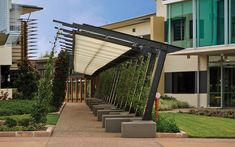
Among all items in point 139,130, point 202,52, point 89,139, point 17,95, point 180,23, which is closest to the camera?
point 89,139

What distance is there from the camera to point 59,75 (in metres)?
33.7

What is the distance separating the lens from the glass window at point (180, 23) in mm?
37812

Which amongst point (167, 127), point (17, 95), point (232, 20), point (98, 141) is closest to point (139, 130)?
point (167, 127)

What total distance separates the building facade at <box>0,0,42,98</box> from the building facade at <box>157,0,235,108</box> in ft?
39.2

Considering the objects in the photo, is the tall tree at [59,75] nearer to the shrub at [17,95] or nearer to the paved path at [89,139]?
the shrub at [17,95]

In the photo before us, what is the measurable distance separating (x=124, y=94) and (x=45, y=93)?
5354 millimetres

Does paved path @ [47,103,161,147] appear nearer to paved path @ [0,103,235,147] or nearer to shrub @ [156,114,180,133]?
paved path @ [0,103,235,147]

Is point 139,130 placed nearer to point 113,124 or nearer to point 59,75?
point 113,124

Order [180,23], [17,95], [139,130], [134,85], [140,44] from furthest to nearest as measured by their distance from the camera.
→ [17,95] → [180,23] → [134,85] → [140,44] → [139,130]

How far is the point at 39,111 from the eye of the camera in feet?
61.8

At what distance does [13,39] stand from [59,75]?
8.76 meters

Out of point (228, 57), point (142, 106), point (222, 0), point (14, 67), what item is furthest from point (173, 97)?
point (142, 106)

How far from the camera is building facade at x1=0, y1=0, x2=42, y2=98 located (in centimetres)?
3541

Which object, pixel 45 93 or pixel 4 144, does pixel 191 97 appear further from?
pixel 4 144
